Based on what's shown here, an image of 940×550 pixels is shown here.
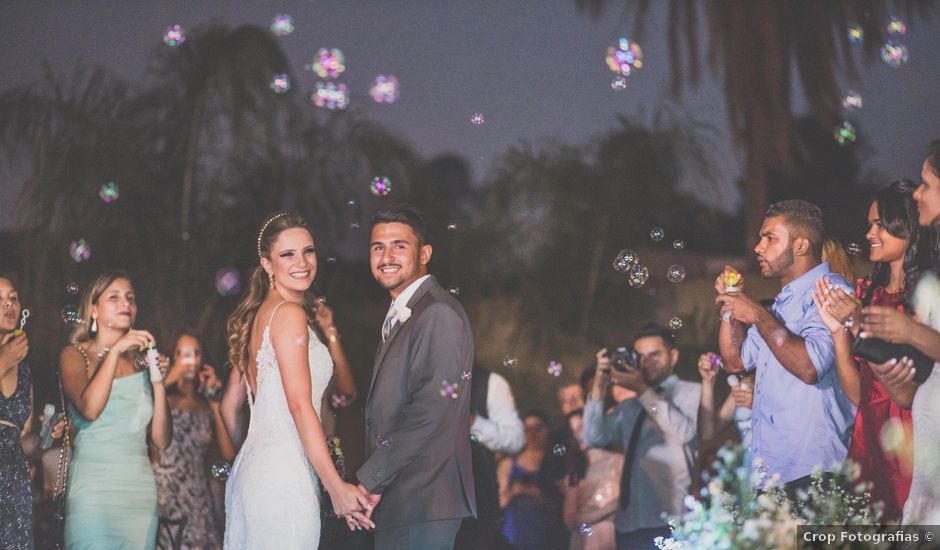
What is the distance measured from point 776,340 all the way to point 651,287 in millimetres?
2576

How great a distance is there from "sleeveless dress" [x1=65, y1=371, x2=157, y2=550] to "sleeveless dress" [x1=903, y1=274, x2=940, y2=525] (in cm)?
322

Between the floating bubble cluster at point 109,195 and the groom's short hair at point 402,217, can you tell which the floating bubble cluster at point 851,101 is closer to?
the groom's short hair at point 402,217

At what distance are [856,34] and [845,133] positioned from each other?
699 millimetres

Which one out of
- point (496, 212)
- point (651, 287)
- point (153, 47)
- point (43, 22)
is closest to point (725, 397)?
point (651, 287)

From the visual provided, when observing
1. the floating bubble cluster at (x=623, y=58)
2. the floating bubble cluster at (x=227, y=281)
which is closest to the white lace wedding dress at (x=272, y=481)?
the floating bubble cluster at (x=623, y=58)

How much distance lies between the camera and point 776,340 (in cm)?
386

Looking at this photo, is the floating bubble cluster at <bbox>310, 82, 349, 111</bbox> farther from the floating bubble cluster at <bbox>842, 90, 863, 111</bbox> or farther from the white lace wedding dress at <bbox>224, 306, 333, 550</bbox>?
the floating bubble cluster at <bbox>842, 90, 863, 111</bbox>

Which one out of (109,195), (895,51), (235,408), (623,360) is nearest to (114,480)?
(235,408)

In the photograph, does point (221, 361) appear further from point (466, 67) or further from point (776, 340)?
point (776, 340)

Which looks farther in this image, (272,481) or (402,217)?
(402,217)

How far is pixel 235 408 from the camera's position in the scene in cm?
477

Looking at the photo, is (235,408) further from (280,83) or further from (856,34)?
(856,34)

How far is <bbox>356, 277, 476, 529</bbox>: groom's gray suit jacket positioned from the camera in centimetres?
390

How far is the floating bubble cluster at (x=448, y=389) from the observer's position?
391 cm
